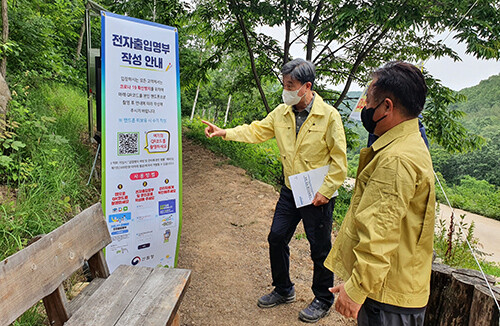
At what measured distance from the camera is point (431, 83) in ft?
19.5

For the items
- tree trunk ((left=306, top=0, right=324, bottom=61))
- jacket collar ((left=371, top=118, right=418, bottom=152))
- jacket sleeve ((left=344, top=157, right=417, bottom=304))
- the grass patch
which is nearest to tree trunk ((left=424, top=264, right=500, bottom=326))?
jacket sleeve ((left=344, top=157, right=417, bottom=304))

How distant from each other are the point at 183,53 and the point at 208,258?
601 centimetres

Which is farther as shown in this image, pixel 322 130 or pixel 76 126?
pixel 76 126

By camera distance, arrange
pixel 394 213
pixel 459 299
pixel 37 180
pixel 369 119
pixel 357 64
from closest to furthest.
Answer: pixel 394 213, pixel 369 119, pixel 459 299, pixel 37 180, pixel 357 64

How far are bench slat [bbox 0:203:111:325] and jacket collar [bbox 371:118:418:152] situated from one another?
1632 mm

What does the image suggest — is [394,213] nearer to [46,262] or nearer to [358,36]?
[46,262]

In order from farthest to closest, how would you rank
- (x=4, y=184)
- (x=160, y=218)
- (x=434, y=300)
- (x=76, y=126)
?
(x=76, y=126) → (x=4, y=184) → (x=160, y=218) → (x=434, y=300)

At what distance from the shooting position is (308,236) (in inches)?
96.3

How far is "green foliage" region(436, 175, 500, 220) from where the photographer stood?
46.2 feet

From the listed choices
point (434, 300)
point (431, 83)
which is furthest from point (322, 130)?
point (431, 83)

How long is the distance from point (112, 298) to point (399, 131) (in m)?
1.71

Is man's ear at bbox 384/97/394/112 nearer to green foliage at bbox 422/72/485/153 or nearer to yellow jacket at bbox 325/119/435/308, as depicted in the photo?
yellow jacket at bbox 325/119/435/308

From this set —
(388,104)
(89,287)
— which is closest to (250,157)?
(89,287)

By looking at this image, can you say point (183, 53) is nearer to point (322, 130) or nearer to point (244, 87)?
point (244, 87)
